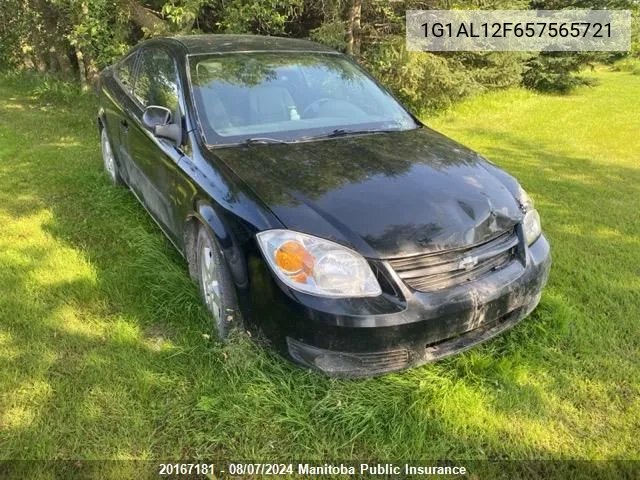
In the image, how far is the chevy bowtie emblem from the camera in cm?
231

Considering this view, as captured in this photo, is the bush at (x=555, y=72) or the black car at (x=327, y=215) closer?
the black car at (x=327, y=215)

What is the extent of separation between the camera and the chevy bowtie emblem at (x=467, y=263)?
7.59 feet

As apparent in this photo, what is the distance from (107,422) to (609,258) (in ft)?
12.2

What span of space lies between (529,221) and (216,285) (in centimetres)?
173

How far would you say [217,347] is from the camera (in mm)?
2713

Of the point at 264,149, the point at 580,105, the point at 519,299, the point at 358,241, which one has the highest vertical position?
the point at 264,149

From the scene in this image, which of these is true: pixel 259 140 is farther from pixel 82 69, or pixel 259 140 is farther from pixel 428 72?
pixel 82 69

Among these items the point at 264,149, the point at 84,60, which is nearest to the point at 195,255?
the point at 264,149

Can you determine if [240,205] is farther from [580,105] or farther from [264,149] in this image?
[580,105]

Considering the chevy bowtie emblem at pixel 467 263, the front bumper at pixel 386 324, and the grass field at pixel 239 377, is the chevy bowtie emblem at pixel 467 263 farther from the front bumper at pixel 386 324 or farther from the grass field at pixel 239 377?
the grass field at pixel 239 377

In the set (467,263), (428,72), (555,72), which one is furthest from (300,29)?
(467,263)

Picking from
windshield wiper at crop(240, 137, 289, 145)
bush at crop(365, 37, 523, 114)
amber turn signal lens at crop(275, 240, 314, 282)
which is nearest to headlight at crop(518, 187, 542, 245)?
amber turn signal lens at crop(275, 240, 314, 282)

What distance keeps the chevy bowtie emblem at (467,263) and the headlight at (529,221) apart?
0.48m

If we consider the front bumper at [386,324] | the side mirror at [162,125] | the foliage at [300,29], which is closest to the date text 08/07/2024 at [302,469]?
the front bumper at [386,324]
